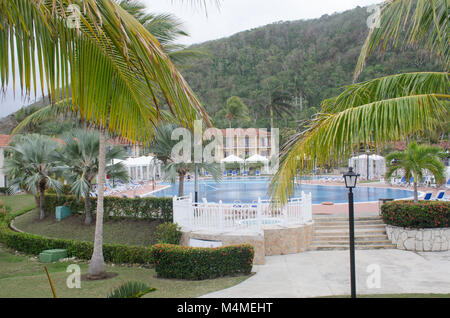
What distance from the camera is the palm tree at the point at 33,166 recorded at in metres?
14.8

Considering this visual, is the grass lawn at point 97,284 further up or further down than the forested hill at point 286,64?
further down

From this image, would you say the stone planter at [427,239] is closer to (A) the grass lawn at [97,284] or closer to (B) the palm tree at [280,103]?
(A) the grass lawn at [97,284]

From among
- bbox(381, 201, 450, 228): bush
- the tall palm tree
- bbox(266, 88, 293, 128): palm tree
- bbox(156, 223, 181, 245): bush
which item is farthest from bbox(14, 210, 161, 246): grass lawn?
bbox(266, 88, 293, 128): palm tree

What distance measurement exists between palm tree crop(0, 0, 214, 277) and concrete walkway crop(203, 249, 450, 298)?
18.7 feet

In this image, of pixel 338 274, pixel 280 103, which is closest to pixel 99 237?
pixel 338 274

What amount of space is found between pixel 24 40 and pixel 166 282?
291 inches

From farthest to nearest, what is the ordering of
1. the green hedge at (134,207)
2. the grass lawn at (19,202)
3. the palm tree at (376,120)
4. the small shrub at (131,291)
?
the grass lawn at (19,202) < the green hedge at (134,207) < the palm tree at (376,120) < the small shrub at (131,291)

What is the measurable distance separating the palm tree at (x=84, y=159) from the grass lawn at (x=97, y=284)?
11.4 feet

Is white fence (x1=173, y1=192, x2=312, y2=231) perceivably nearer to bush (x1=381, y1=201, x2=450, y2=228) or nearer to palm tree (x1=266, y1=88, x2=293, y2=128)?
bush (x1=381, y1=201, x2=450, y2=228)

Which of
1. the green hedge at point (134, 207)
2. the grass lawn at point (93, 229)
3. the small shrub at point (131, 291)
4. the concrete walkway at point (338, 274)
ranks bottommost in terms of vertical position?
the concrete walkway at point (338, 274)

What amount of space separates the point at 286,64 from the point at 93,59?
286 ft

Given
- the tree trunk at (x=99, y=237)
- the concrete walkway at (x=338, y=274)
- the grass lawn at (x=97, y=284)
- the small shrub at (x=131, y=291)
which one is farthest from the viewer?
the tree trunk at (x=99, y=237)

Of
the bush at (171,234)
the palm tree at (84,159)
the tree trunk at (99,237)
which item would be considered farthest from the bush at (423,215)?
the palm tree at (84,159)
